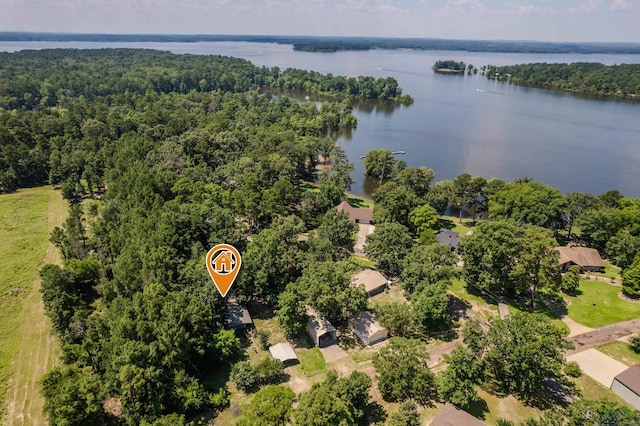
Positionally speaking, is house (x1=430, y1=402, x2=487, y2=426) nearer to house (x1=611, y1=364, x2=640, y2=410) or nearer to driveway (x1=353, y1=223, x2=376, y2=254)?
house (x1=611, y1=364, x2=640, y2=410)

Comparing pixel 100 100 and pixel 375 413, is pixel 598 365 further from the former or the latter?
pixel 100 100

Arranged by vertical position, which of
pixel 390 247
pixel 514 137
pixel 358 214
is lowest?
pixel 358 214

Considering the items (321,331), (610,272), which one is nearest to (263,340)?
(321,331)

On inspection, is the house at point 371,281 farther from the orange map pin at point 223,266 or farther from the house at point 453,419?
the house at point 453,419

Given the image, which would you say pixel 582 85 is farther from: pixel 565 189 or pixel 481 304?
pixel 481 304

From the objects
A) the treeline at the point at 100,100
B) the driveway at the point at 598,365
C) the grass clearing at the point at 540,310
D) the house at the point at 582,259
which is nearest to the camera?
the driveway at the point at 598,365

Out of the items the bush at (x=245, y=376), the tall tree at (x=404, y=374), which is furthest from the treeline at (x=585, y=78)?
the bush at (x=245, y=376)
